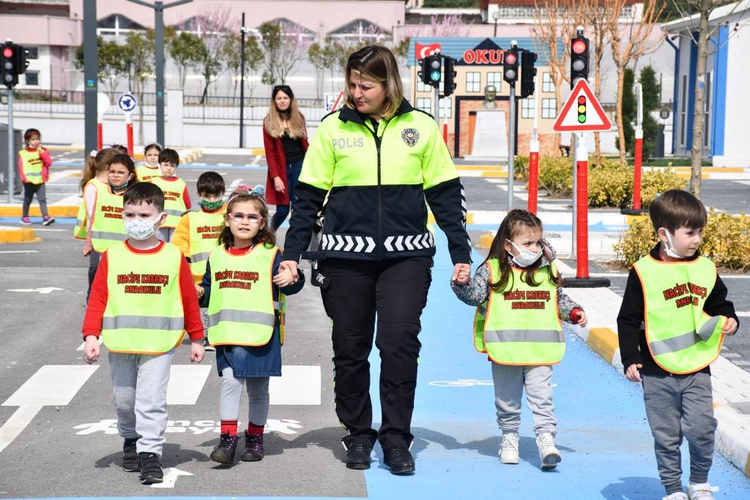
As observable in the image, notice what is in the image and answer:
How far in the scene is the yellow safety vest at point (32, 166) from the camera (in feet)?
65.1

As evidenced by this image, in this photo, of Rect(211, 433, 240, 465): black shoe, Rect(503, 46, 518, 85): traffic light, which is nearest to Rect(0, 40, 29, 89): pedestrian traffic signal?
Rect(503, 46, 518, 85): traffic light

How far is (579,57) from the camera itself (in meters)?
14.1

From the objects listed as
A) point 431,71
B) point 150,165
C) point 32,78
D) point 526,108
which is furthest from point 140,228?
point 32,78

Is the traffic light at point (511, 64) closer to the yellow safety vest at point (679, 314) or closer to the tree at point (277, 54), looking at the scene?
the yellow safety vest at point (679, 314)

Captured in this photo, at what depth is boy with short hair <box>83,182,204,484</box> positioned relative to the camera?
6.01 meters

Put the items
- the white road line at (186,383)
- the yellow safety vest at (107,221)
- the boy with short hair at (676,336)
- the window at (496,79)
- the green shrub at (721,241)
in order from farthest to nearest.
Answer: the window at (496,79) < the green shrub at (721,241) < the yellow safety vest at (107,221) < the white road line at (186,383) < the boy with short hair at (676,336)

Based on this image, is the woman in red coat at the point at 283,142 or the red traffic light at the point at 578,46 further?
the red traffic light at the point at 578,46

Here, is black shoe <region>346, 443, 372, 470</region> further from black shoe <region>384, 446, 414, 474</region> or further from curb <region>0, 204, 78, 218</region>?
curb <region>0, 204, 78, 218</region>

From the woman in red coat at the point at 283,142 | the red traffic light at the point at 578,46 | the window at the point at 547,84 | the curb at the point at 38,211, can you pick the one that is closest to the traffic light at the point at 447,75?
the curb at the point at 38,211

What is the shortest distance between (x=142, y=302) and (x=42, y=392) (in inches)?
93.0

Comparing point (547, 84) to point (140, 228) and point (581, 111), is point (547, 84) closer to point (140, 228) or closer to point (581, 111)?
point (581, 111)

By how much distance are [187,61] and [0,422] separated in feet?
212

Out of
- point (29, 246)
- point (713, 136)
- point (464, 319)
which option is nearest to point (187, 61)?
point (713, 136)

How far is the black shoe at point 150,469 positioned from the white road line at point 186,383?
72.9 inches
